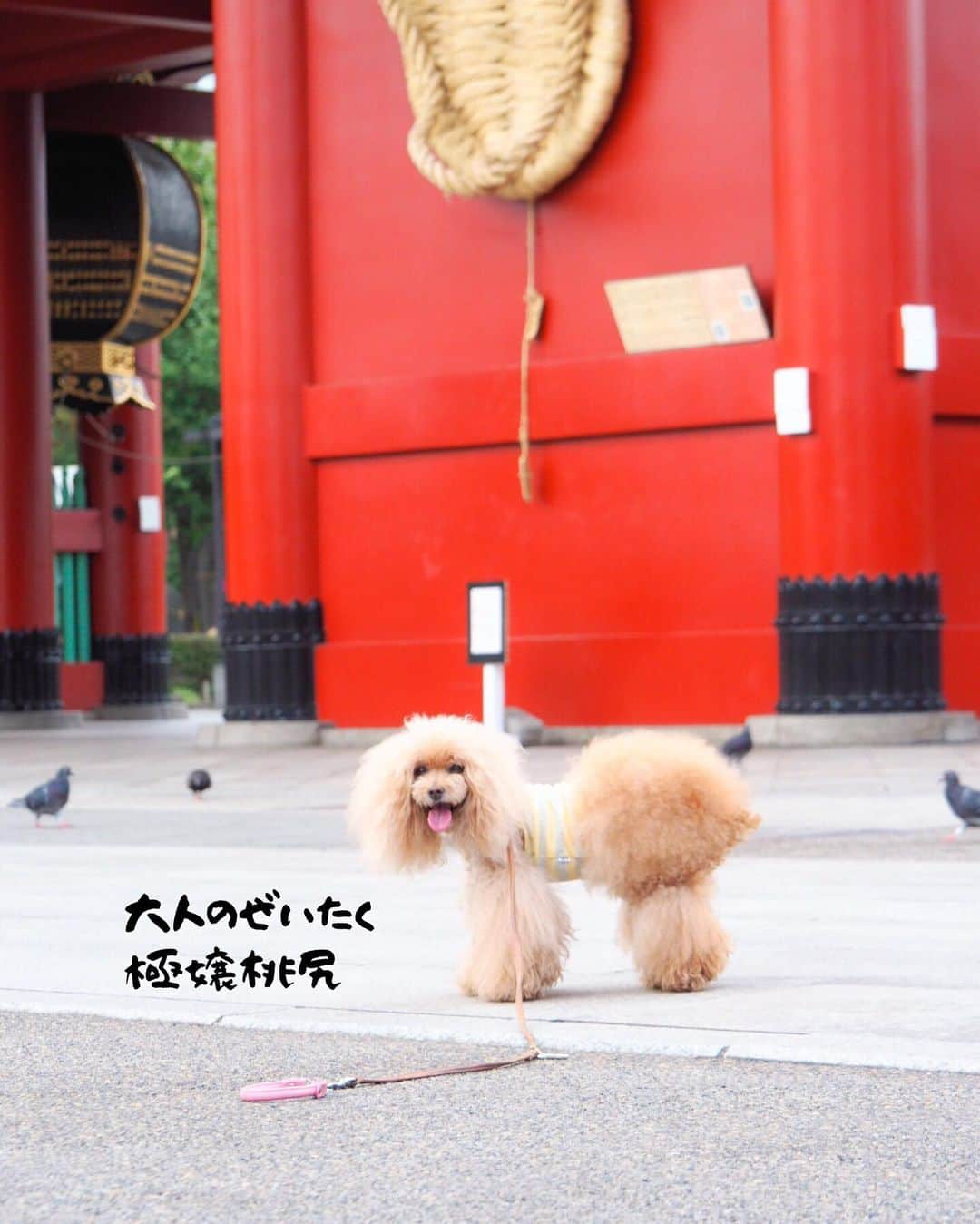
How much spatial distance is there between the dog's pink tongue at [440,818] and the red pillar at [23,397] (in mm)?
24151

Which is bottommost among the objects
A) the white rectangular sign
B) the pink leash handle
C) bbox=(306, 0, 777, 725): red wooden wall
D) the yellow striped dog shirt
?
the pink leash handle

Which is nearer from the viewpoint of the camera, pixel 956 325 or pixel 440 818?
pixel 440 818

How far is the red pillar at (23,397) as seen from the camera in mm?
29844

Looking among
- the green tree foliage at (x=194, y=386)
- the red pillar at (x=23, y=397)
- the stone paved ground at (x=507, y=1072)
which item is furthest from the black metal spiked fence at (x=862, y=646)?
the green tree foliage at (x=194, y=386)

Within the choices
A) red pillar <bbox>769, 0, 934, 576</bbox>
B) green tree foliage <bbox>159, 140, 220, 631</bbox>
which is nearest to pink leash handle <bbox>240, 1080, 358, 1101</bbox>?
red pillar <bbox>769, 0, 934, 576</bbox>

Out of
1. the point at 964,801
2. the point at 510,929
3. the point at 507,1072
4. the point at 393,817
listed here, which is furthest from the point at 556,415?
the point at 507,1072

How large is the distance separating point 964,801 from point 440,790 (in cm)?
605

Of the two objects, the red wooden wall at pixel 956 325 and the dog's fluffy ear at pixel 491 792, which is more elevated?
the red wooden wall at pixel 956 325

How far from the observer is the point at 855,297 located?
18797mm

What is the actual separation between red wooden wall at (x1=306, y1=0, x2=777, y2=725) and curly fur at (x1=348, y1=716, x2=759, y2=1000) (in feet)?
41.2

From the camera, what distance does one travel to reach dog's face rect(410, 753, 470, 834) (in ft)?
21.8

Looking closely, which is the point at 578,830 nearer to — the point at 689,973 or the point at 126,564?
the point at 689,973

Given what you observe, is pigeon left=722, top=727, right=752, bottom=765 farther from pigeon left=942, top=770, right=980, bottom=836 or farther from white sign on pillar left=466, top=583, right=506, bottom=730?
pigeon left=942, top=770, right=980, bottom=836

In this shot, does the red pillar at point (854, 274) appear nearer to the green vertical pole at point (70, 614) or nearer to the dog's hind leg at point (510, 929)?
the dog's hind leg at point (510, 929)
